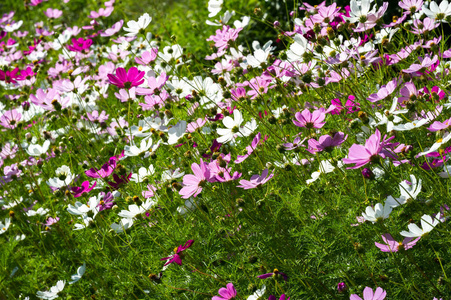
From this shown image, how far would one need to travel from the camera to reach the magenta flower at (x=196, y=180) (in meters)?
1.32

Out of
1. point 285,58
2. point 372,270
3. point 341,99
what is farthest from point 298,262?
point 285,58

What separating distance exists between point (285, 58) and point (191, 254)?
30.9 inches

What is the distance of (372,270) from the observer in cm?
125

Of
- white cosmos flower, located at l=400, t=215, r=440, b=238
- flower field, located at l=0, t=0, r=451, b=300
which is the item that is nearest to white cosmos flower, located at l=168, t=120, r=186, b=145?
flower field, located at l=0, t=0, r=451, b=300

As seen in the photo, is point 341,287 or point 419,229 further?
point 341,287

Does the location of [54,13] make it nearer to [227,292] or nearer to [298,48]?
[298,48]

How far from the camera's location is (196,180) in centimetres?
135

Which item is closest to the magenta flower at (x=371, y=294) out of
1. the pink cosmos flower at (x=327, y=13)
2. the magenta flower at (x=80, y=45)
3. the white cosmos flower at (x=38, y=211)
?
the pink cosmos flower at (x=327, y=13)

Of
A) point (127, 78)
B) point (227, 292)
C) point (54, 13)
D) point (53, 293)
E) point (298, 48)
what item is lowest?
point (53, 293)

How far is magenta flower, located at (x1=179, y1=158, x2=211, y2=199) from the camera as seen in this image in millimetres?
1324

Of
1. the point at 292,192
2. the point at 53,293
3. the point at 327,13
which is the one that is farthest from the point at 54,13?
the point at 292,192

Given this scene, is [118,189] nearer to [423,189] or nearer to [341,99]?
[341,99]

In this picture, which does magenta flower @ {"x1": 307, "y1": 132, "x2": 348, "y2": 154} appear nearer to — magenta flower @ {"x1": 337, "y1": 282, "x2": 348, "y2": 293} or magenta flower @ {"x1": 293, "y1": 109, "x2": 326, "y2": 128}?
magenta flower @ {"x1": 293, "y1": 109, "x2": 326, "y2": 128}

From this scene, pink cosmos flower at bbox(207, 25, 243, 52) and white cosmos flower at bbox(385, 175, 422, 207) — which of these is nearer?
white cosmos flower at bbox(385, 175, 422, 207)
